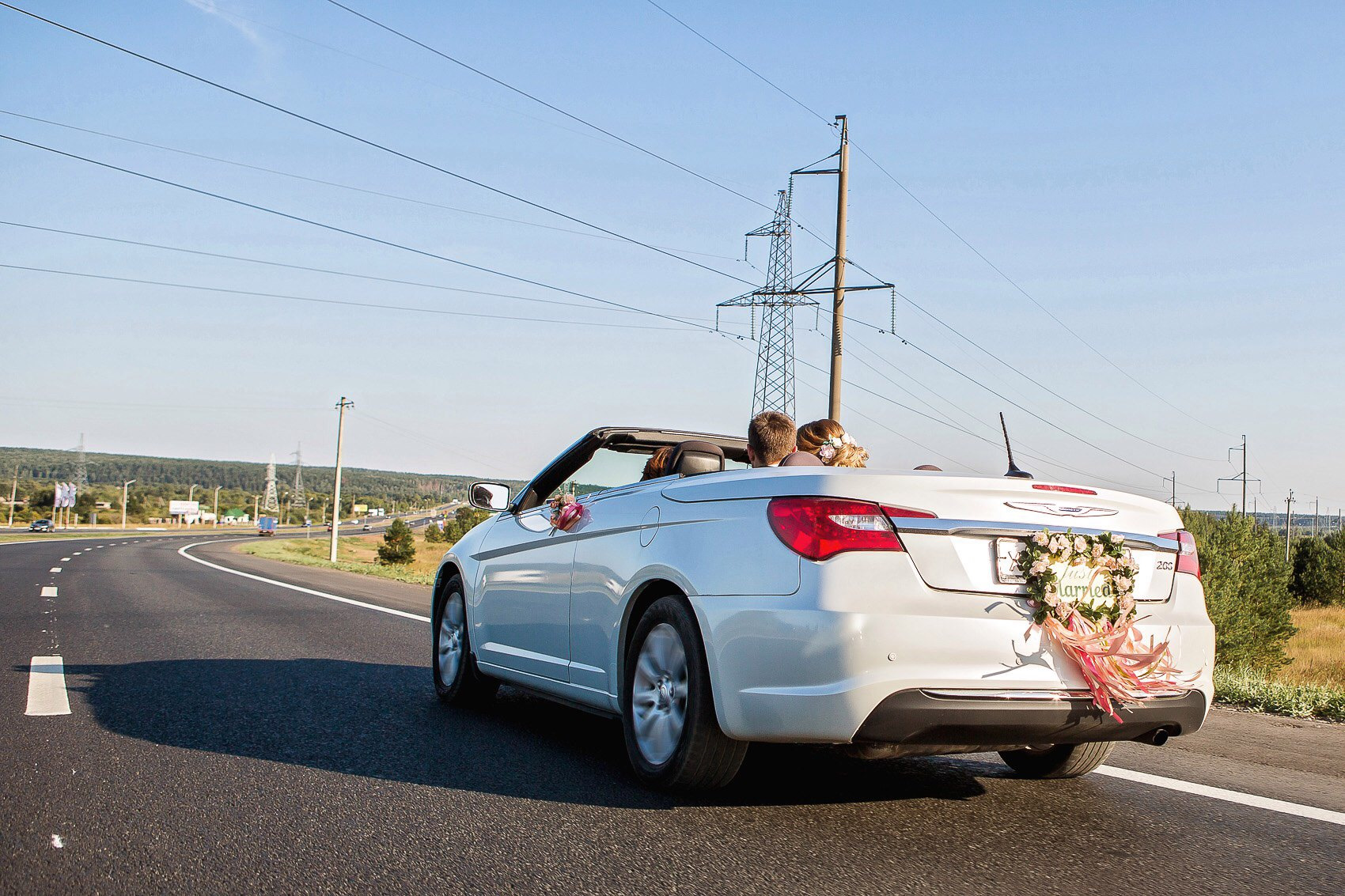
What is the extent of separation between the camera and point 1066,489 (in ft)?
14.6

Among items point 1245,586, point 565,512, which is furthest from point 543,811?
point 1245,586

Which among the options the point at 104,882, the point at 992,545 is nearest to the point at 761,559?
the point at 992,545

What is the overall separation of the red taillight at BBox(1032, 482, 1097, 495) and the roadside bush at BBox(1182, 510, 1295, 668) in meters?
36.7

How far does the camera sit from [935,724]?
4008 mm

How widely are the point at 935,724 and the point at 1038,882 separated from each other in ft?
1.93

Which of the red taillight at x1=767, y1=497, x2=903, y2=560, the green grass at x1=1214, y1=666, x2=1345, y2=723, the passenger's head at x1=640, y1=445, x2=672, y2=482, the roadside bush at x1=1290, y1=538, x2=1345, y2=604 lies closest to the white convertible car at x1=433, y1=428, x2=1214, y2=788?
the red taillight at x1=767, y1=497, x2=903, y2=560

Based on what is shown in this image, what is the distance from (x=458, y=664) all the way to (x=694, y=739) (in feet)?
9.85

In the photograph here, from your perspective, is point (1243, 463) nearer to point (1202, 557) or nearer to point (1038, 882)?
point (1202, 557)

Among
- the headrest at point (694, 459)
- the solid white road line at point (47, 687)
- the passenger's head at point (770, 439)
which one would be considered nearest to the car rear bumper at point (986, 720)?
the headrest at point (694, 459)

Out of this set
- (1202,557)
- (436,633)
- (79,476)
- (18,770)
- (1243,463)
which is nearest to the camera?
(18,770)

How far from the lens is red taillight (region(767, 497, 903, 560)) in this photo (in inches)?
161

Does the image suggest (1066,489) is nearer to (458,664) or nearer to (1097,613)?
(1097,613)

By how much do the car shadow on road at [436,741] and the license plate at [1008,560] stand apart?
1.21 meters

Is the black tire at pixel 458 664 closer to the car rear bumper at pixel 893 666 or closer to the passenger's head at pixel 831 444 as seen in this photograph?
the passenger's head at pixel 831 444
